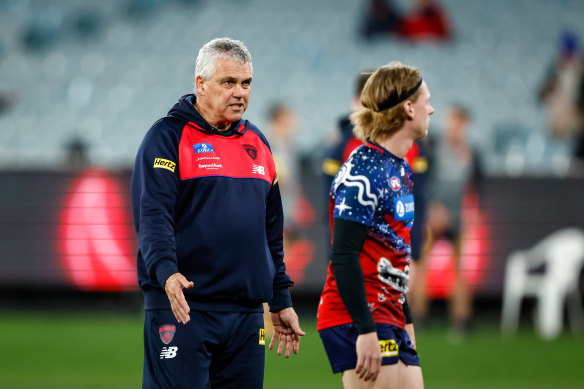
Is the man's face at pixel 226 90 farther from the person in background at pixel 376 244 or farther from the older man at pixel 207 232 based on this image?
the person in background at pixel 376 244

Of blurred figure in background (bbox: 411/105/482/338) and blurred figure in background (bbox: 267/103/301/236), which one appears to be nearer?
blurred figure in background (bbox: 267/103/301/236)

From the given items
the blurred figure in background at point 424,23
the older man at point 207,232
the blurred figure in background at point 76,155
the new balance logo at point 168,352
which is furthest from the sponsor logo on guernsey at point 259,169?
the blurred figure in background at point 424,23

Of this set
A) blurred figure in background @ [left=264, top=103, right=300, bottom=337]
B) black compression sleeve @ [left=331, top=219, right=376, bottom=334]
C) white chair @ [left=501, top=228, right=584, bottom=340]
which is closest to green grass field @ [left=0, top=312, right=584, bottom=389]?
white chair @ [left=501, top=228, right=584, bottom=340]

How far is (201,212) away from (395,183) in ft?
2.67

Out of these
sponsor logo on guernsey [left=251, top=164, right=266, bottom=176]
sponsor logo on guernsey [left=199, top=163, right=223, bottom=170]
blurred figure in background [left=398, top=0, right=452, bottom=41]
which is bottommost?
sponsor logo on guernsey [left=251, top=164, right=266, bottom=176]

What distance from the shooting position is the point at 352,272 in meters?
3.80

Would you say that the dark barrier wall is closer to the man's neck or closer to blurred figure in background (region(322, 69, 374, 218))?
blurred figure in background (region(322, 69, 374, 218))

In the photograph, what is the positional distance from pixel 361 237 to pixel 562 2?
1549 cm

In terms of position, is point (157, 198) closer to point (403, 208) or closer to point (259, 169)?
point (259, 169)

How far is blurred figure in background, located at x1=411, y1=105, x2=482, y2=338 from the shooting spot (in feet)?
37.3

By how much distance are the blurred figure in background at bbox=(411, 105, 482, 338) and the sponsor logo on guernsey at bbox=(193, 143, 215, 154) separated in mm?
7577

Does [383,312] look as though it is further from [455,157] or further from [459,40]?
[459,40]

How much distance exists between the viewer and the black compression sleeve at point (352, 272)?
3.80m

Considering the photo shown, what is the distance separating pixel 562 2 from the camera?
18078mm
